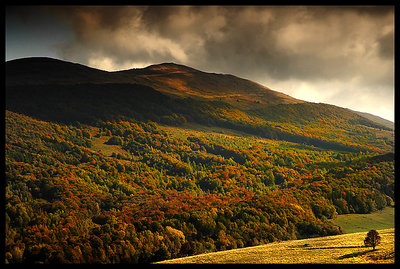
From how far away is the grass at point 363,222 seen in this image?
560 feet

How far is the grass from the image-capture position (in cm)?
17075

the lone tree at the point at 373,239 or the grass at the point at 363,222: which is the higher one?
the lone tree at the point at 373,239

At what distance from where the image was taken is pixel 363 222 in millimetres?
184250

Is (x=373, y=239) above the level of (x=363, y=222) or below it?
above

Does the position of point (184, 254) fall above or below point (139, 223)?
below

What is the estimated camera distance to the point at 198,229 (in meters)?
156

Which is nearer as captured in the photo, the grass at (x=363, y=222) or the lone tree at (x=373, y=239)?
the lone tree at (x=373, y=239)

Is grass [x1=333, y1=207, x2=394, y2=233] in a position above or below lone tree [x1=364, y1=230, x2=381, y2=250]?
below

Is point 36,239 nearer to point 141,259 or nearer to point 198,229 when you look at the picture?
point 141,259

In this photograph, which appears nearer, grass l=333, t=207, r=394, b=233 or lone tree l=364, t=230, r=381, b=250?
lone tree l=364, t=230, r=381, b=250

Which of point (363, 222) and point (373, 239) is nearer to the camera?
point (373, 239)
